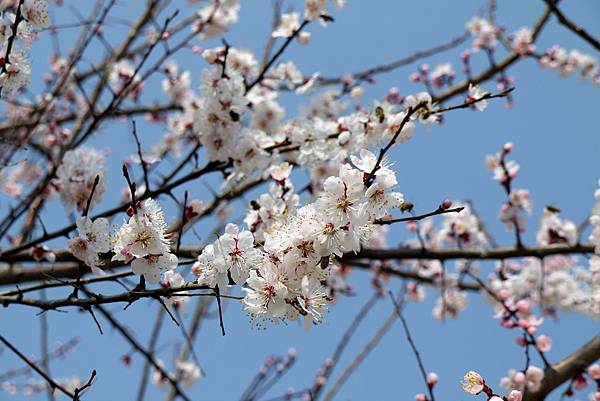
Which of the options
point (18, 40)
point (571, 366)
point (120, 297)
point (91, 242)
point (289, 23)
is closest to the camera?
point (120, 297)

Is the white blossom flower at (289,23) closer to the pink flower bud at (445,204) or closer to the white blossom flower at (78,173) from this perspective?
the white blossom flower at (78,173)

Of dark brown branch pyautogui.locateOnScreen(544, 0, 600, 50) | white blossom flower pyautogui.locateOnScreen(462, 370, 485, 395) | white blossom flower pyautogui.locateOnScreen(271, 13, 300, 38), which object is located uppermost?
white blossom flower pyautogui.locateOnScreen(271, 13, 300, 38)

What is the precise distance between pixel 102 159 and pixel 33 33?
2.43ft

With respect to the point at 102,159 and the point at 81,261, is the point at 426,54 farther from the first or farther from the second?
the point at 81,261

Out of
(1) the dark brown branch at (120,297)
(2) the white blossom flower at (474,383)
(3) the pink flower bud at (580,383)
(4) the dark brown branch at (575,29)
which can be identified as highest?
(4) the dark brown branch at (575,29)

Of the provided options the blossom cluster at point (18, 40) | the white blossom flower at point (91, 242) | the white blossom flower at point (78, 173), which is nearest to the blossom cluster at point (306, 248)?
the white blossom flower at point (91, 242)

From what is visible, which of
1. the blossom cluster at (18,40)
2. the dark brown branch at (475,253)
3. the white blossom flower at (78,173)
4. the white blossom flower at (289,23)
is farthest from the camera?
the white blossom flower at (289,23)

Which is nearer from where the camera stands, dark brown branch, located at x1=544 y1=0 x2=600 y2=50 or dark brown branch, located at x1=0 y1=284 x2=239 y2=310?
dark brown branch, located at x1=0 y1=284 x2=239 y2=310

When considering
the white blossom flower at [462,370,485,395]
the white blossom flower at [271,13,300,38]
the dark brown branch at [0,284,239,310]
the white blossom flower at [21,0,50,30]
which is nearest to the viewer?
the dark brown branch at [0,284,239,310]

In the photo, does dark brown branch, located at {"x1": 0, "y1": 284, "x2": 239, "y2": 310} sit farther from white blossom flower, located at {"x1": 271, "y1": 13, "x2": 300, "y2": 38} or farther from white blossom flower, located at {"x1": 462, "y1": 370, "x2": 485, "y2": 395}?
white blossom flower, located at {"x1": 271, "y1": 13, "x2": 300, "y2": 38}

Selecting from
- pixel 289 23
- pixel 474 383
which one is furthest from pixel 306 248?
pixel 289 23

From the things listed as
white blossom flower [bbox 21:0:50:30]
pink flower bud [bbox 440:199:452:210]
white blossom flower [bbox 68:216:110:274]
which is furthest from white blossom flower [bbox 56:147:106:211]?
pink flower bud [bbox 440:199:452:210]

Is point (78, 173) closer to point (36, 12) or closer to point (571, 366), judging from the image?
point (36, 12)

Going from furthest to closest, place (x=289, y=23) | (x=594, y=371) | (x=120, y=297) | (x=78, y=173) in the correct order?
(x=289, y=23), (x=78, y=173), (x=594, y=371), (x=120, y=297)
